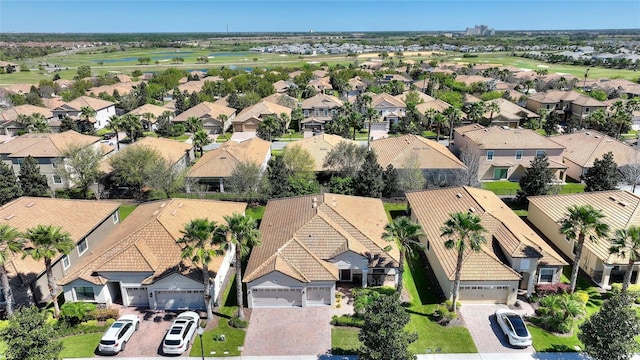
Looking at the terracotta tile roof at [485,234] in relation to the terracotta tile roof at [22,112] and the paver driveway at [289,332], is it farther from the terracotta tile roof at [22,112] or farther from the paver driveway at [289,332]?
the terracotta tile roof at [22,112]

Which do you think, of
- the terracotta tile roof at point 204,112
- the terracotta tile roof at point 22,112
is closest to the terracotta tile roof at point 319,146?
the terracotta tile roof at point 204,112

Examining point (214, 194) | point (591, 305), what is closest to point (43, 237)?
point (214, 194)

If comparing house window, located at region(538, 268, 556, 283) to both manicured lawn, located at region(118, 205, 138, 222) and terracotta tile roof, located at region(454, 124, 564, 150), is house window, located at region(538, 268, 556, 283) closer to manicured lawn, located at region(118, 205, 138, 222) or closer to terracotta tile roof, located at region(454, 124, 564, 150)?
terracotta tile roof, located at region(454, 124, 564, 150)

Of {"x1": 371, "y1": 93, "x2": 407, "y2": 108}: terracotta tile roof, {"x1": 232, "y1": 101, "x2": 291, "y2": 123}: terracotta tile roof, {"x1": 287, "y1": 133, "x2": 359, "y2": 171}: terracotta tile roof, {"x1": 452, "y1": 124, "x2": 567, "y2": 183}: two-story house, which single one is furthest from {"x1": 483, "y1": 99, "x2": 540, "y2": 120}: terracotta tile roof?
{"x1": 232, "y1": 101, "x2": 291, "y2": 123}: terracotta tile roof

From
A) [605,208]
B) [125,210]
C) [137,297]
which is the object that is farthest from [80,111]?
[605,208]

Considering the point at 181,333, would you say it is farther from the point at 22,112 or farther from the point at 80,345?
the point at 22,112
